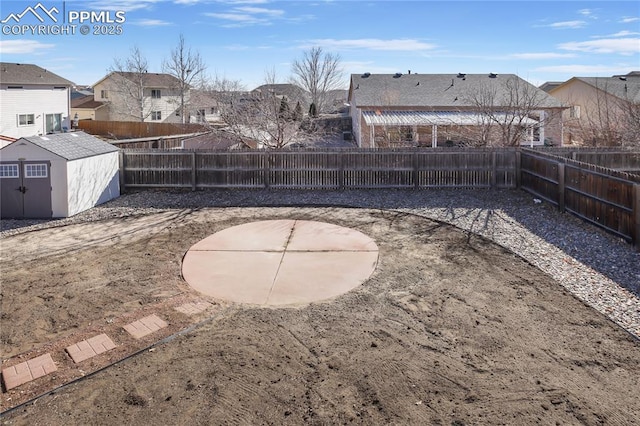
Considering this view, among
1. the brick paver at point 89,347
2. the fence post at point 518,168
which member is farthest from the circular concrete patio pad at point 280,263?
the fence post at point 518,168

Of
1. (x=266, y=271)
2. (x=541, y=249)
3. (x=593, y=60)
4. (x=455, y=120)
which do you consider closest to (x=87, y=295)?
(x=266, y=271)

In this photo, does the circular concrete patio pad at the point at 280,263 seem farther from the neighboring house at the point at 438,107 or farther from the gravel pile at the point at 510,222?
the neighboring house at the point at 438,107

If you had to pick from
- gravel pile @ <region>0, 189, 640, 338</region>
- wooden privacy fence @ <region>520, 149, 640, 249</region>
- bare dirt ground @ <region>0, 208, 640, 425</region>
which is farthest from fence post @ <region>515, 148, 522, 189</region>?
bare dirt ground @ <region>0, 208, 640, 425</region>

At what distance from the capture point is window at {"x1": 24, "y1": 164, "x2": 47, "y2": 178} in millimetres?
11883

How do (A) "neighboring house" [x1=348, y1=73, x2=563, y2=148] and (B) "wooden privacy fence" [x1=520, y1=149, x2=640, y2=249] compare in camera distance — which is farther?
(A) "neighboring house" [x1=348, y1=73, x2=563, y2=148]

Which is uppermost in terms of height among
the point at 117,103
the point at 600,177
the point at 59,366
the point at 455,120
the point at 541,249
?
the point at 117,103

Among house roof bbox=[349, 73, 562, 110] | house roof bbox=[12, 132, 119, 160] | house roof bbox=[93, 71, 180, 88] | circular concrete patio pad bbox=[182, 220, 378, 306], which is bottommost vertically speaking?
circular concrete patio pad bbox=[182, 220, 378, 306]

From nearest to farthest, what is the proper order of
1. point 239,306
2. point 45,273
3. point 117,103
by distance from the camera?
point 239,306, point 45,273, point 117,103

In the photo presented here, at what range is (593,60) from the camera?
1227 inches

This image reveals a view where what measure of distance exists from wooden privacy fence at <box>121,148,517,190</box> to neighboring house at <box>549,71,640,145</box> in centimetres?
850

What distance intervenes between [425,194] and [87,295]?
32.8ft

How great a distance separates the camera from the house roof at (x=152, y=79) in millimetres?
44906

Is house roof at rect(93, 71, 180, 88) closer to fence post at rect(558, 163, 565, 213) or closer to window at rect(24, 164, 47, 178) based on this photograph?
window at rect(24, 164, 47, 178)

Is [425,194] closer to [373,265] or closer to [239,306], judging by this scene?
[373,265]
